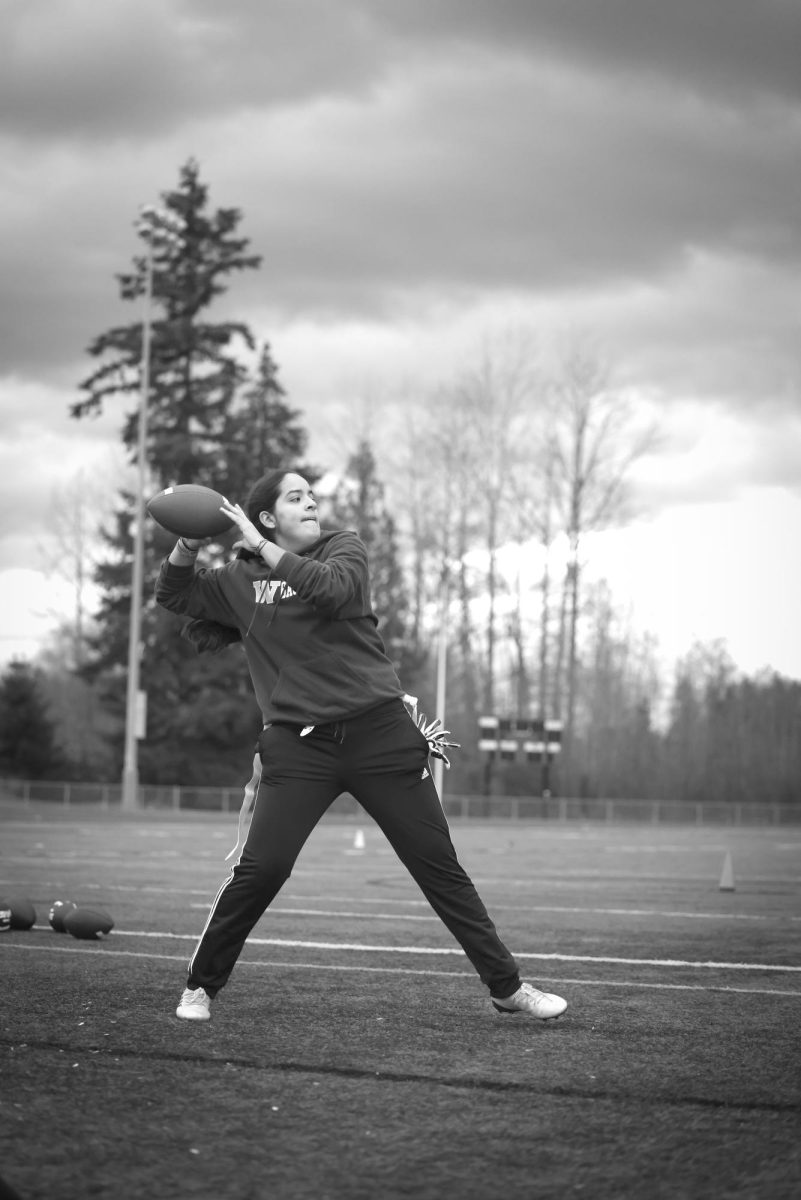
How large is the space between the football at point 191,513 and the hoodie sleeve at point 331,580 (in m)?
0.34

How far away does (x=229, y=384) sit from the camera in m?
50.1

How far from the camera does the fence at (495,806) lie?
147ft

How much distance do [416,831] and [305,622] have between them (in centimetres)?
90

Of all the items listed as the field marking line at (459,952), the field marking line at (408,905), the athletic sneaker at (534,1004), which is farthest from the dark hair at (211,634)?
the field marking line at (408,905)

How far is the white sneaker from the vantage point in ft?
17.4

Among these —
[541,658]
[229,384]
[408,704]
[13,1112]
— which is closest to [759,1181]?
[13,1112]

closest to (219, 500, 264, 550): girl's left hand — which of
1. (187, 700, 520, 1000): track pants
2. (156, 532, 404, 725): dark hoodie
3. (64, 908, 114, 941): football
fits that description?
(156, 532, 404, 725): dark hoodie

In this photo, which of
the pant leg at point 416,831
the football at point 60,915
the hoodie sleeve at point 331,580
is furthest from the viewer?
the football at point 60,915

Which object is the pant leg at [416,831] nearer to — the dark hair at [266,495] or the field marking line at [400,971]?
the dark hair at [266,495]

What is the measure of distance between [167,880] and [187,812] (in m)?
28.8

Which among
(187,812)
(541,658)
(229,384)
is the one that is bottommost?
(187,812)

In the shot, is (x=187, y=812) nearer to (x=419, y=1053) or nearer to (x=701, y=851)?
(x=701, y=851)

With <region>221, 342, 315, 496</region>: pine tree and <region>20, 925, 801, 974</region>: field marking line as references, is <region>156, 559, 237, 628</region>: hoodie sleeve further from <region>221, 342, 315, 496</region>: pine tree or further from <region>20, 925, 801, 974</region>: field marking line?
<region>221, 342, 315, 496</region>: pine tree

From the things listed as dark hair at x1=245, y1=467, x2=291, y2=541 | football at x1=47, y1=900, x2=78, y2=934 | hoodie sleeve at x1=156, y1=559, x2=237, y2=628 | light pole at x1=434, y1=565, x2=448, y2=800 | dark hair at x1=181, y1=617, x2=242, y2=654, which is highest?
light pole at x1=434, y1=565, x2=448, y2=800
